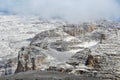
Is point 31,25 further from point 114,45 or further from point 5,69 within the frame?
point 114,45

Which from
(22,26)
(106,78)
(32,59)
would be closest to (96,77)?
(106,78)

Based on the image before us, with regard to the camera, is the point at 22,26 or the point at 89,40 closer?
the point at 89,40

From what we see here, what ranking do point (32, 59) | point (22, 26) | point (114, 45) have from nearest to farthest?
point (114, 45)
point (32, 59)
point (22, 26)

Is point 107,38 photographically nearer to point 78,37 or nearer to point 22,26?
point 78,37

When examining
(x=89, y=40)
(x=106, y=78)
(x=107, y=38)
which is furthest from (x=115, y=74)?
(x=89, y=40)

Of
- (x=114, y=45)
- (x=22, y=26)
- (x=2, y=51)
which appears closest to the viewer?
(x=114, y=45)

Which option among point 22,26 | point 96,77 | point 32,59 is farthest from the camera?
point 22,26
